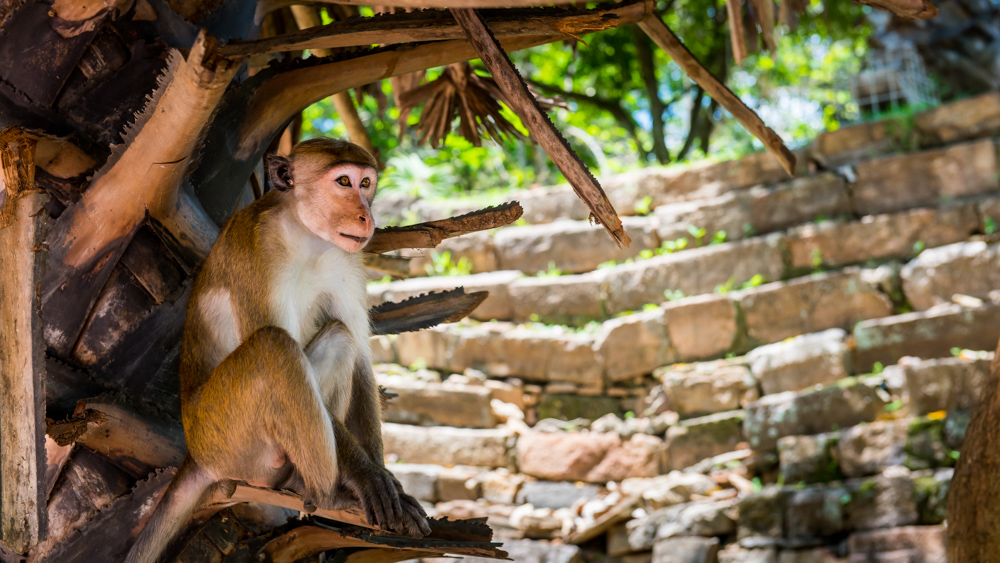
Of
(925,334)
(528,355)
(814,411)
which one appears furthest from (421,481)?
(925,334)

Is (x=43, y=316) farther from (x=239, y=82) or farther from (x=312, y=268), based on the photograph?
(x=239, y=82)

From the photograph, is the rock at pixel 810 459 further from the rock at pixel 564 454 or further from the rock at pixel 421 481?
the rock at pixel 421 481

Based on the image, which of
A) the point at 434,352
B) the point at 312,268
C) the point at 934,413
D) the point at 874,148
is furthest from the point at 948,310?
the point at 312,268

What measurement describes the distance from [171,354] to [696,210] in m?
6.33

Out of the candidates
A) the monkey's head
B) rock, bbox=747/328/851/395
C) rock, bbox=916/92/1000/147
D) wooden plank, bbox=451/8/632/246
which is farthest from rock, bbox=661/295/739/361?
wooden plank, bbox=451/8/632/246

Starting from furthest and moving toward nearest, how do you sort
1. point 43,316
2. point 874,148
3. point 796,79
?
point 796,79 < point 874,148 < point 43,316

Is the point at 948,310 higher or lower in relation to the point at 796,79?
lower

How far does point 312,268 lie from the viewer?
216cm

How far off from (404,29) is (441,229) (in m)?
0.58

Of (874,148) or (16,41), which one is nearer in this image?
(16,41)

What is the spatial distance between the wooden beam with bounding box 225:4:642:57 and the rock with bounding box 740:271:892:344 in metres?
5.68

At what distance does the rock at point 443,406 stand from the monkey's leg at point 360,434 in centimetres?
502

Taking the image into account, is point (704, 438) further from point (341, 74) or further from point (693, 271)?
point (341, 74)

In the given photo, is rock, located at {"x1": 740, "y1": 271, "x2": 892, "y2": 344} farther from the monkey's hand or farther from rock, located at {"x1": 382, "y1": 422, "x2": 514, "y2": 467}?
the monkey's hand
